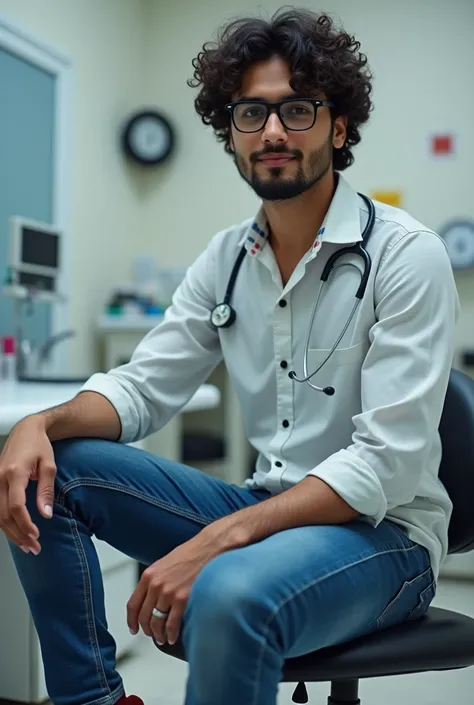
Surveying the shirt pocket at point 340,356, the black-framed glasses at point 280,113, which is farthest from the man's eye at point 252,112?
the shirt pocket at point 340,356

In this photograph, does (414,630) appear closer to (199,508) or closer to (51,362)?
(199,508)

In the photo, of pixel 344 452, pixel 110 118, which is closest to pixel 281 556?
pixel 344 452

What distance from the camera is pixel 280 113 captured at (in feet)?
4.34

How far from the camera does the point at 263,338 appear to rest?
4.52 feet

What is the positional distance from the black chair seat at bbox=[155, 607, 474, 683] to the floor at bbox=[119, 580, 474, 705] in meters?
0.92

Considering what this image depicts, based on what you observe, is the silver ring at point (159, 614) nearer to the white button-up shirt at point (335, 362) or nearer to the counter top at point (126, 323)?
the white button-up shirt at point (335, 362)

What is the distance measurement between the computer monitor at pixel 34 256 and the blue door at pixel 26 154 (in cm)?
22

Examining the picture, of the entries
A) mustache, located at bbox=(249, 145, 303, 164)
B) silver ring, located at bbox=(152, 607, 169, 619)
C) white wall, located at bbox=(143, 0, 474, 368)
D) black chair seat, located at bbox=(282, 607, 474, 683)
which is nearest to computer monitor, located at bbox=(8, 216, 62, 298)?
white wall, located at bbox=(143, 0, 474, 368)

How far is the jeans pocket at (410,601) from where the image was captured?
3.58 ft

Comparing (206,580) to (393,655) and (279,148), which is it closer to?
(393,655)

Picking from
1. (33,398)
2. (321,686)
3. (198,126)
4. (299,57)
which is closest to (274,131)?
(299,57)

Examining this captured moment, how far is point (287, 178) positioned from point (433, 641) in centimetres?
71

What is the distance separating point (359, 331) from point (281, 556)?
1.35 feet

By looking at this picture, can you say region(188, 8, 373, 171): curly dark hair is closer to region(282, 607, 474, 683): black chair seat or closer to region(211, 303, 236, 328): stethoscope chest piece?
region(211, 303, 236, 328): stethoscope chest piece
